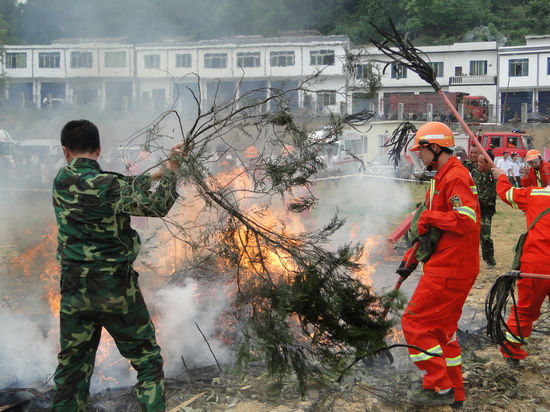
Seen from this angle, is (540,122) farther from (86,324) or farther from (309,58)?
(86,324)

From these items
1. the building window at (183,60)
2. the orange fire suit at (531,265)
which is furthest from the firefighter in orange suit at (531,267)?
the building window at (183,60)

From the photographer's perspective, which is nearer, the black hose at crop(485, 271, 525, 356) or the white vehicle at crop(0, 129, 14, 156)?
the black hose at crop(485, 271, 525, 356)

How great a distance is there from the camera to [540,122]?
36.2 meters

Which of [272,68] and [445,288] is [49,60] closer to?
[272,68]

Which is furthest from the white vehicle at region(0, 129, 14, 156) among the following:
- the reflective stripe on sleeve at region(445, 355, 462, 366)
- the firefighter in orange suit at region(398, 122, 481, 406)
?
the reflective stripe on sleeve at region(445, 355, 462, 366)

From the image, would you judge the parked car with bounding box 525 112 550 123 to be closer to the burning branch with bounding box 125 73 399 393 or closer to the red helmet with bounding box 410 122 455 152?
the red helmet with bounding box 410 122 455 152

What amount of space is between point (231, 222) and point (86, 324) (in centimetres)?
116

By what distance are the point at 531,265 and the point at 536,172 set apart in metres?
1.94

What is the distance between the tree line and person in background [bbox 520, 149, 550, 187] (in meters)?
20.5

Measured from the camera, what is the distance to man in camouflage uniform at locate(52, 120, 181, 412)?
315cm

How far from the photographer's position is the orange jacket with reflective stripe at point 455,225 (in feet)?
12.7

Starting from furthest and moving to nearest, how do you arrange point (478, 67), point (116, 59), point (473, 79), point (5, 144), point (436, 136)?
1. point (478, 67)
2. point (473, 79)
3. point (116, 59)
4. point (5, 144)
5. point (436, 136)

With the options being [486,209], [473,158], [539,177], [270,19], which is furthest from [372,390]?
[270,19]

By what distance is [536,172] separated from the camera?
615 centimetres
